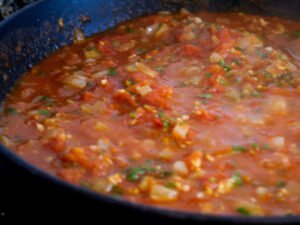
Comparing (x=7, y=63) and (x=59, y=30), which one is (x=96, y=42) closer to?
(x=59, y=30)

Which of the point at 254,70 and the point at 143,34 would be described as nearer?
the point at 254,70

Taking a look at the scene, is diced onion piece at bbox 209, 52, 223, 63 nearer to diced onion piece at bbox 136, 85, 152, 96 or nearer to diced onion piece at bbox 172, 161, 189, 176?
diced onion piece at bbox 136, 85, 152, 96

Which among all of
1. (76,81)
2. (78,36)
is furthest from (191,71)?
(78,36)

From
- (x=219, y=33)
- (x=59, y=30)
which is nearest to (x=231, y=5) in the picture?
(x=219, y=33)

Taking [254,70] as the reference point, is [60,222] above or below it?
above

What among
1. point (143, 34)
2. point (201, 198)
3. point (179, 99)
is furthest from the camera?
point (143, 34)

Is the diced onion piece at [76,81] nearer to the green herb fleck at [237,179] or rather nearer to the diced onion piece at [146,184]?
the diced onion piece at [146,184]

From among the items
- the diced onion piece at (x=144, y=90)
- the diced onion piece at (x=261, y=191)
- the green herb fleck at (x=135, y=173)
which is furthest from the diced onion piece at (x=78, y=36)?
the diced onion piece at (x=261, y=191)
